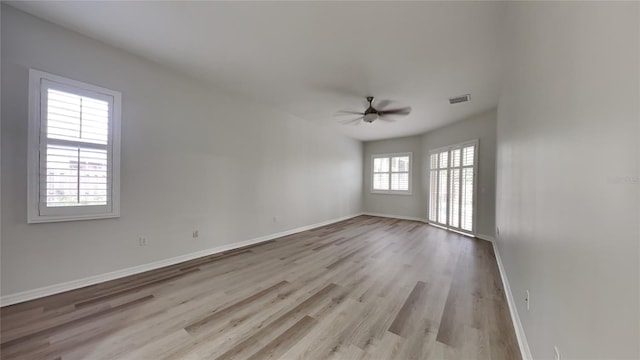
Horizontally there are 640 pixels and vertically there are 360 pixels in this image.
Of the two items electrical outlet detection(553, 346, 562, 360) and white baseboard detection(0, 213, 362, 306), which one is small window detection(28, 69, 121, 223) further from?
electrical outlet detection(553, 346, 562, 360)

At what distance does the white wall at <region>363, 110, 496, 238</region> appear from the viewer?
495 centimetres

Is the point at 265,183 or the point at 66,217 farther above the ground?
the point at 265,183

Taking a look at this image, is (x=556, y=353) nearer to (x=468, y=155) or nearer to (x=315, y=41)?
(x=315, y=41)

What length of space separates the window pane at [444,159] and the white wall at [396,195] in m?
1.00

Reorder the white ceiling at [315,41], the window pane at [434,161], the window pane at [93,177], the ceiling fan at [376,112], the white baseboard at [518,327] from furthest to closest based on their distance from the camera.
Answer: the window pane at [434,161], the ceiling fan at [376,112], the window pane at [93,177], the white ceiling at [315,41], the white baseboard at [518,327]

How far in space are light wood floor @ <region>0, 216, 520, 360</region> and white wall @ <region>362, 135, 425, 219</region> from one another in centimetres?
388

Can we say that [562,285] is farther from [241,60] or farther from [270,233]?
[270,233]

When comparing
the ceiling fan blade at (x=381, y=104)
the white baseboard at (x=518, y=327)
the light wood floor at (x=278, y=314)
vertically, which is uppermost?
the ceiling fan blade at (x=381, y=104)

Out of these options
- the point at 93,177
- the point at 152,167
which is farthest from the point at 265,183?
the point at 93,177

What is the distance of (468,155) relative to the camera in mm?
5375

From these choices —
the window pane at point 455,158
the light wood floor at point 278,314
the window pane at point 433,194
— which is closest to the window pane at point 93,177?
the light wood floor at point 278,314

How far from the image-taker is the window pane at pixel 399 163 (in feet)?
25.0

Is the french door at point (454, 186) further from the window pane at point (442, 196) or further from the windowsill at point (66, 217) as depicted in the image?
the windowsill at point (66, 217)

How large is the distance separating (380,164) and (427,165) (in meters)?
1.71
